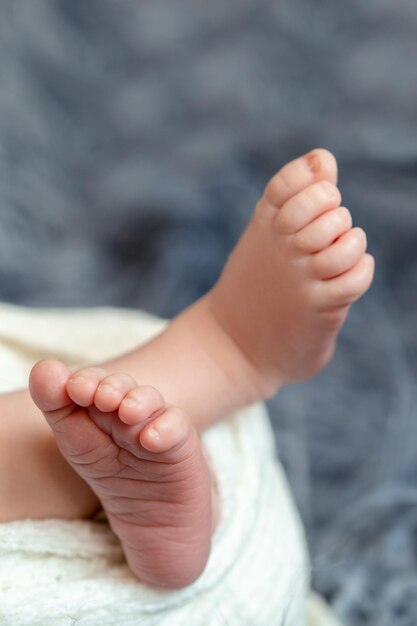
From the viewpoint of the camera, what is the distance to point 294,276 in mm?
632

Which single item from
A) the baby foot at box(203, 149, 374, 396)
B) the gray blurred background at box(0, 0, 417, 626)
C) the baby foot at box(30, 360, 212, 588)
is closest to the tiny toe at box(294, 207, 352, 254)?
the baby foot at box(203, 149, 374, 396)

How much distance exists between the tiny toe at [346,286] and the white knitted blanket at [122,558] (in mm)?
168

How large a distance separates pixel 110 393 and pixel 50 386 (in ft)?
0.11

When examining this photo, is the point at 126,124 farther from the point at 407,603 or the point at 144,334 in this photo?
the point at 407,603

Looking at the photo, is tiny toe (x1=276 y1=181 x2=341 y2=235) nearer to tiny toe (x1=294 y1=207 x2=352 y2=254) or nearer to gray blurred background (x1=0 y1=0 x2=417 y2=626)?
tiny toe (x1=294 y1=207 x2=352 y2=254)

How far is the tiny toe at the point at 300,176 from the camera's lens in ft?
2.10

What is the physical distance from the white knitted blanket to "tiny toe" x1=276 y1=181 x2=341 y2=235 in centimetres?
19

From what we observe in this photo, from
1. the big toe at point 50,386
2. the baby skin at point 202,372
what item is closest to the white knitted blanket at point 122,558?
the baby skin at point 202,372

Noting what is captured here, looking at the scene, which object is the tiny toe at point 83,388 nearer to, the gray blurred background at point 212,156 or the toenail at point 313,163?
the toenail at point 313,163

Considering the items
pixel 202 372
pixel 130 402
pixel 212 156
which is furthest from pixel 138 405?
pixel 212 156

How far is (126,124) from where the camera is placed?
1203 mm

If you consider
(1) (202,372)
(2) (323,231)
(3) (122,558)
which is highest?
(2) (323,231)

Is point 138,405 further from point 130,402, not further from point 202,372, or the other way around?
point 202,372

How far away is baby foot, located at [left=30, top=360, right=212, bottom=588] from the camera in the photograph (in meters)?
0.50
